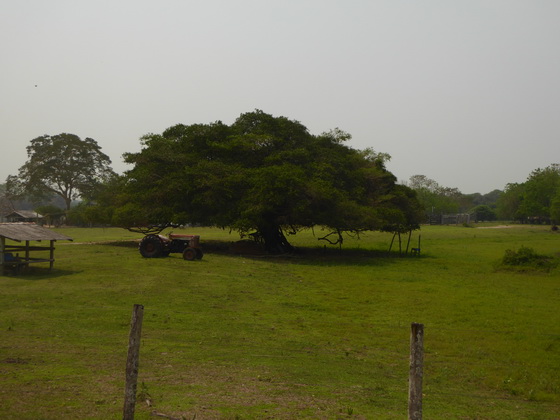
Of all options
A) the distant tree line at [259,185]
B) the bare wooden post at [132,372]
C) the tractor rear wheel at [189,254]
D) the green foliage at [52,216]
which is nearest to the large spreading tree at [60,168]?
the green foliage at [52,216]

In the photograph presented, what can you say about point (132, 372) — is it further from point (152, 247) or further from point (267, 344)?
point (152, 247)

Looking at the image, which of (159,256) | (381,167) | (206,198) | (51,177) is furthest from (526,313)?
(51,177)

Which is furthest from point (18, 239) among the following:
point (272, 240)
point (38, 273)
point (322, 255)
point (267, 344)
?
point (322, 255)

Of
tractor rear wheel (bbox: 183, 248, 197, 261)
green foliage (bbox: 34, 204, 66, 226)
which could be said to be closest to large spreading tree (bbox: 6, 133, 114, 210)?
green foliage (bbox: 34, 204, 66, 226)

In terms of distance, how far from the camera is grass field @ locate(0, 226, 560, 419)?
7.79 metres

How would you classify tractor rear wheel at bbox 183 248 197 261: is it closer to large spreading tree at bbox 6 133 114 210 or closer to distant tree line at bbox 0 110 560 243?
distant tree line at bbox 0 110 560 243

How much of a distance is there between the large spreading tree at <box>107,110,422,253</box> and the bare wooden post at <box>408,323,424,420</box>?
953 inches

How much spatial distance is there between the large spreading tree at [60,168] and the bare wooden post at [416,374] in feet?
264

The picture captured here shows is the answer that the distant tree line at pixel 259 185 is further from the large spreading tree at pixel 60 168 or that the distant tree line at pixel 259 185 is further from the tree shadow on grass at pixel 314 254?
the large spreading tree at pixel 60 168

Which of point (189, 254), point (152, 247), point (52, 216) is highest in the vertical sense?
point (52, 216)

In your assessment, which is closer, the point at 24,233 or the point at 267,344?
the point at 267,344

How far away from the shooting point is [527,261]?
2908 cm

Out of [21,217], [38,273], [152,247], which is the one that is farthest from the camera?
[21,217]

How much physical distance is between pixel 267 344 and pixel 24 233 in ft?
42.2
